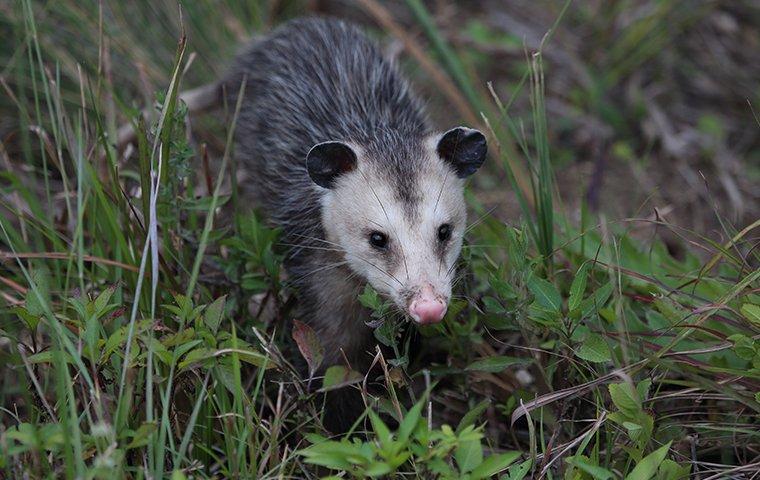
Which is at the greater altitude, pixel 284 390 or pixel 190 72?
pixel 190 72

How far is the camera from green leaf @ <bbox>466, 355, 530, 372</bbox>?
6.58 feet

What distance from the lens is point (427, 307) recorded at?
1741 mm

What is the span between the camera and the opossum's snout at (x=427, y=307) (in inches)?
68.5

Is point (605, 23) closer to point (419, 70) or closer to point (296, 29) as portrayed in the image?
point (419, 70)

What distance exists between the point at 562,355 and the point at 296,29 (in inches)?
59.6

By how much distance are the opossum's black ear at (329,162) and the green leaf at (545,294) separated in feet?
1.73

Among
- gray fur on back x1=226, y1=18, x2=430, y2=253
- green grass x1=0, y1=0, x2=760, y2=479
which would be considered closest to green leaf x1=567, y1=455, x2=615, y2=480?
green grass x1=0, y1=0, x2=760, y2=479

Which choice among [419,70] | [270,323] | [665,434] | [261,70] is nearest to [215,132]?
[261,70]

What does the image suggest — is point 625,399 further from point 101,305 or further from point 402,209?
point 101,305

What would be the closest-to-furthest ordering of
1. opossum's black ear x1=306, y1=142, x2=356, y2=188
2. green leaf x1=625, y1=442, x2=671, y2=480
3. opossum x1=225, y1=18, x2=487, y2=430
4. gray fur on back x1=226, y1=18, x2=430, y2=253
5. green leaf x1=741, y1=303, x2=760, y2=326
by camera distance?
green leaf x1=625, y1=442, x2=671, y2=480 → green leaf x1=741, y1=303, x2=760, y2=326 → opossum x1=225, y1=18, x2=487, y2=430 → opossum's black ear x1=306, y1=142, x2=356, y2=188 → gray fur on back x1=226, y1=18, x2=430, y2=253

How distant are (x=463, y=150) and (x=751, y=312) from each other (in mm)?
771

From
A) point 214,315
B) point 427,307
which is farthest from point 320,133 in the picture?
point 427,307

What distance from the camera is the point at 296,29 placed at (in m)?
2.92

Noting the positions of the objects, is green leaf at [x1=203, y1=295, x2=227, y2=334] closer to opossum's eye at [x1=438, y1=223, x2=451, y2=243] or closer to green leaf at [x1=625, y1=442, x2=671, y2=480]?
opossum's eye at [x1=438, y1=223, x2=451, y2=243]
